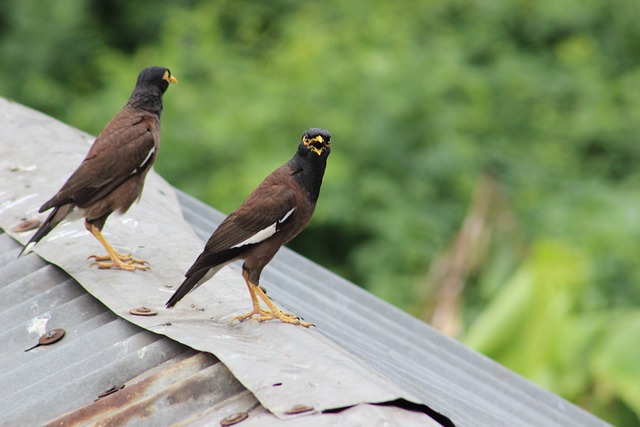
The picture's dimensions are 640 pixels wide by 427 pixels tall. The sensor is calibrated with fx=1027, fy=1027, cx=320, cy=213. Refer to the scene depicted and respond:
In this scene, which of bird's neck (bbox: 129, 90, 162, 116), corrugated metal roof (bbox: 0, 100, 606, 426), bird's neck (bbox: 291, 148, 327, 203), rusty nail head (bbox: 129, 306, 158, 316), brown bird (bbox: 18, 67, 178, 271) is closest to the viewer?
corrugated metal roof (bbox: 0, 100, 606, 426)

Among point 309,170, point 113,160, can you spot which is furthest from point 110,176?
point 309,170

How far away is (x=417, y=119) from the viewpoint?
33.1 feet

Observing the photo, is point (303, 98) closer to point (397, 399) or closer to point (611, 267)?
point (611, 267)

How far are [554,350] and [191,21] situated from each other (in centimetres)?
714

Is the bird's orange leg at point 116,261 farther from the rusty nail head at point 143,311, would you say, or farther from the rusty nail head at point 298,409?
the rusty nail head at point 298,409

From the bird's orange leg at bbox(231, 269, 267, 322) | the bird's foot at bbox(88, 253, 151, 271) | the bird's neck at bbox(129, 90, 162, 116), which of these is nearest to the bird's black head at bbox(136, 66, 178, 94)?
the bird's neck at bbox(129, 90, 162, 116)

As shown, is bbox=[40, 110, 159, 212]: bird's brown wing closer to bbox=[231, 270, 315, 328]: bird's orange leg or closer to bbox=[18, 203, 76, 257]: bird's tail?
bbox=[18, 203, 76, 257]: bird's tail

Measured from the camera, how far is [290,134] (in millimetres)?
9867

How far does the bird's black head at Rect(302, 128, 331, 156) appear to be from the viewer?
3.88 metres

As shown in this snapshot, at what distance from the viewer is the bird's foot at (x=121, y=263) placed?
3.85m

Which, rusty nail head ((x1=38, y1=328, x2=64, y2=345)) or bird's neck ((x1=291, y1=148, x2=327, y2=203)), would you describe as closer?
rusty nail head ((x1=38, y1=328, x2=64, y2=345))

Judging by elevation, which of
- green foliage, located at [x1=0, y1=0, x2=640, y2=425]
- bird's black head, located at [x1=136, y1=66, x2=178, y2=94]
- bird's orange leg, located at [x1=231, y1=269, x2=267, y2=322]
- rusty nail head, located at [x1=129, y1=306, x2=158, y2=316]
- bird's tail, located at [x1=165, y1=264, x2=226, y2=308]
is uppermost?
bird's black head, located at [x1=136, y1=66, x2=178, y2=94]

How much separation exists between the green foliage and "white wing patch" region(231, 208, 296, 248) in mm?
3209

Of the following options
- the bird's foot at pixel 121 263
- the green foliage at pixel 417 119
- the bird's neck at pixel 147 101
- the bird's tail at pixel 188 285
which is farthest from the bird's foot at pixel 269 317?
the green foliage at pixel 417 119
